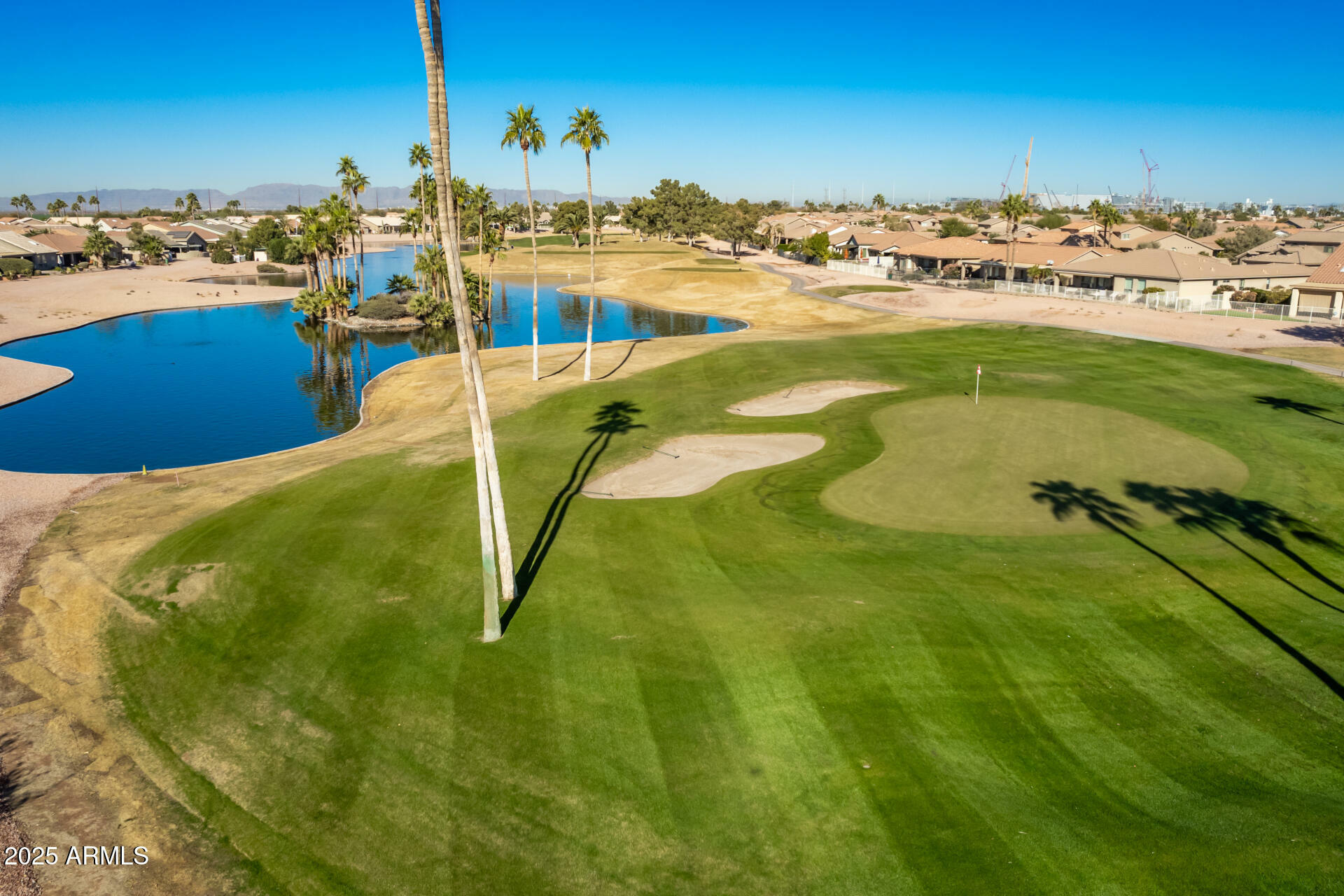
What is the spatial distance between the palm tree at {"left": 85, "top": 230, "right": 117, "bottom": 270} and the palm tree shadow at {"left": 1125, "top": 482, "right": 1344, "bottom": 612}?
17296 centimetres

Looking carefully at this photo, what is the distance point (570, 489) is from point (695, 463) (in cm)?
588

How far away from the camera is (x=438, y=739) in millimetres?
14844

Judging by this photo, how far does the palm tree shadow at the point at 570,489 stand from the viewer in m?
21.0

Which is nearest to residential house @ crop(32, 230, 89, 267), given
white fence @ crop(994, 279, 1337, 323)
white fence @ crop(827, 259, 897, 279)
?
white fence @ crop(827, 259, 897, 279)

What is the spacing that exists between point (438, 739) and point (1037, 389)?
39.8 metres

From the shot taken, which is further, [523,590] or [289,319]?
[289,319]

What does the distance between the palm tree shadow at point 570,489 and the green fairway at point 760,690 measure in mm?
183

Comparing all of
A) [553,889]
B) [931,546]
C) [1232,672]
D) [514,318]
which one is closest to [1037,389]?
[931,546]

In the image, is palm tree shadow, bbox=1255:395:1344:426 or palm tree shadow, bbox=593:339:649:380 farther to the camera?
palm tree shadow, bbox=593:339:649:380

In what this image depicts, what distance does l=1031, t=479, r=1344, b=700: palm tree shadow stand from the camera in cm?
1700

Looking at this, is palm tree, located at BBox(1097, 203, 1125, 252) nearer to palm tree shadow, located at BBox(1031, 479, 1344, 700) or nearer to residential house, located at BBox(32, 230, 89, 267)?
palm tree shadow, located at BBox(1031, 479, 1344, 700)

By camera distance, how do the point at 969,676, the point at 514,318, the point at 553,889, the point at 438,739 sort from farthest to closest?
the point at 514,318 < the point at 969,676 < the point at 438,739 < the point at 553,889

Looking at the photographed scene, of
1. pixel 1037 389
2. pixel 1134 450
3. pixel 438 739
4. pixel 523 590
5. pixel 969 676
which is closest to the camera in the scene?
pixel 438 739

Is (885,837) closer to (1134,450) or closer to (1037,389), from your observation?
(1134,450)
